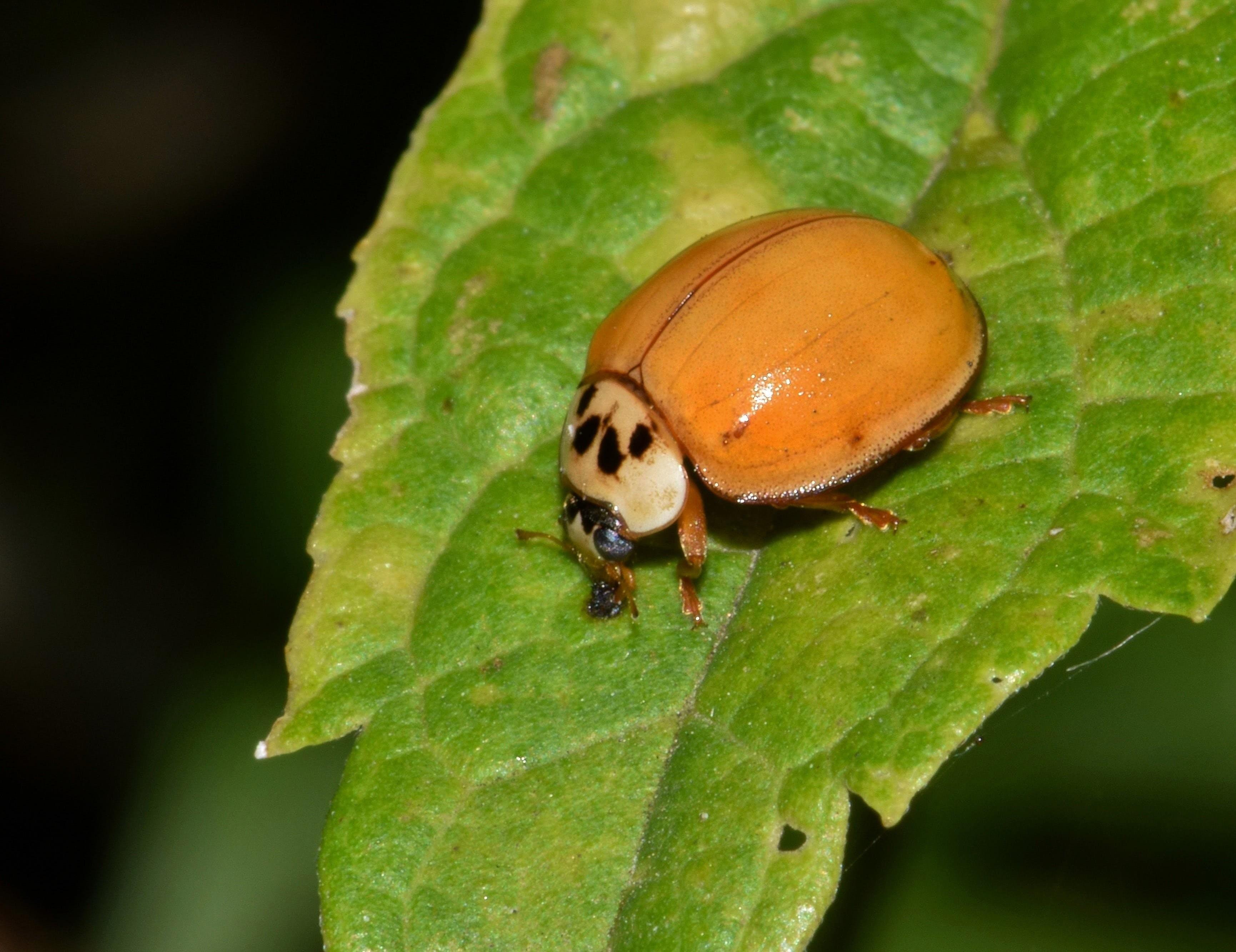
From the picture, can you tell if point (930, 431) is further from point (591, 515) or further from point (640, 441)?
point (591, 515)

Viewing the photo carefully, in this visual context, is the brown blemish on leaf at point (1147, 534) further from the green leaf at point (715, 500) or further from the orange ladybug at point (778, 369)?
the orange ladybug at point (778, 369)

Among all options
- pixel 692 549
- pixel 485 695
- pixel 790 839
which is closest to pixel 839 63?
pixel 692 549

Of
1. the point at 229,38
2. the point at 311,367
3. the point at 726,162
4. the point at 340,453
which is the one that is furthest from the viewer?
A: the point at 229,38

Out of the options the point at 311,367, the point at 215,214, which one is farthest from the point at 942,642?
the point at 215,214

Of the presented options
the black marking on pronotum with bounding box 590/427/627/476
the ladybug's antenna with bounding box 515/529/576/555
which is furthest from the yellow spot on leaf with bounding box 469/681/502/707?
the black marking on pronotum with bounding box 590/427/627/476

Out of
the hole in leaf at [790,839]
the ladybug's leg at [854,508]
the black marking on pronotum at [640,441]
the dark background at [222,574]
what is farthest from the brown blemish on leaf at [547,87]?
the hole in leaf at [790,839]

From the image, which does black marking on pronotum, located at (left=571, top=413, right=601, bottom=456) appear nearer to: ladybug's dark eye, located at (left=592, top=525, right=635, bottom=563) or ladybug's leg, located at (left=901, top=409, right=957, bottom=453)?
ladybug's dark eye, located at (left=592, top=525, right=635, bottom=563)

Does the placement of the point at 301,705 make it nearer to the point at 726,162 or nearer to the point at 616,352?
the point at 616,352
